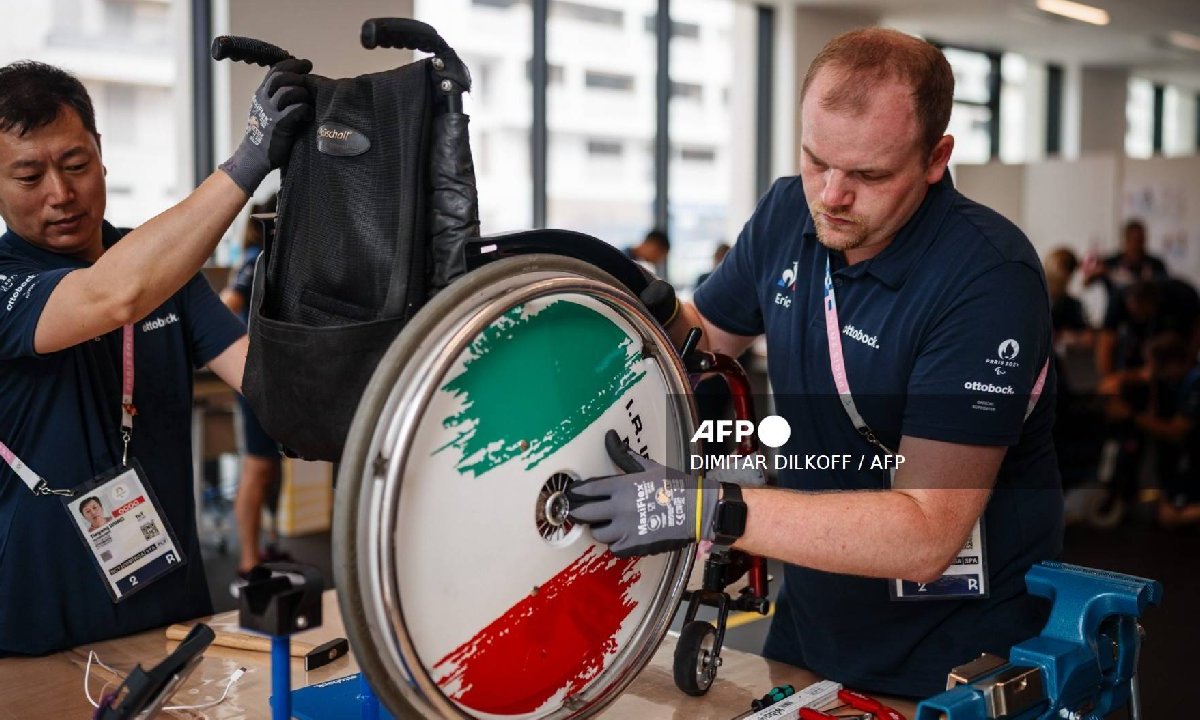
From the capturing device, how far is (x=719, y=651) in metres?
1.36

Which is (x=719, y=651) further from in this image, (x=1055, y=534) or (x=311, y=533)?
(x=311, y=533)

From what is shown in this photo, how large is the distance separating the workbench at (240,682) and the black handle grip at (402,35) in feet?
2.68

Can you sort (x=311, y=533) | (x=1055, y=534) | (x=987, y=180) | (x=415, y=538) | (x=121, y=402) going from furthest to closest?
(x=987, y=180) < (x=311, y=533) < (x=121, y=402) < (x=1055, y=534) < (x=415, y=538)

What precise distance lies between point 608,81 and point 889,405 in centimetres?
635

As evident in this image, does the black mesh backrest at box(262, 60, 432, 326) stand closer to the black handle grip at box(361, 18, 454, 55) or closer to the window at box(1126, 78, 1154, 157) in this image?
the black handle grip at box(361, 18, 454, 55)

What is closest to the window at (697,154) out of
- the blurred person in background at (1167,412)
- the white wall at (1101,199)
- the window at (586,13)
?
the window at (586,13)

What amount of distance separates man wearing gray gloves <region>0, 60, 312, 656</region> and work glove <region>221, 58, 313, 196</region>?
0.44 metres

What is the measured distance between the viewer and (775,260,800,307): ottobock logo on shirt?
5.17ft

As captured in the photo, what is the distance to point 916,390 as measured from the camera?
4.28 feet

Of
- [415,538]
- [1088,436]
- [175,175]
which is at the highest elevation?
[175,175]

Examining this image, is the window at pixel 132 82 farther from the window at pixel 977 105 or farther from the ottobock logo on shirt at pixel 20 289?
the window at pixel 977 105

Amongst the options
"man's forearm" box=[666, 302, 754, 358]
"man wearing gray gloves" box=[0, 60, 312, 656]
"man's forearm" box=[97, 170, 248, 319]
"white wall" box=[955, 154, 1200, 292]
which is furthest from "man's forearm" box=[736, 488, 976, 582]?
"white wall" box=[955, 154, 1200, 292]

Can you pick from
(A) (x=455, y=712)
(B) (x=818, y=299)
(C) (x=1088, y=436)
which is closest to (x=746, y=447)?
(B) (x=818, y=299)

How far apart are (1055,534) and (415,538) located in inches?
38.8
